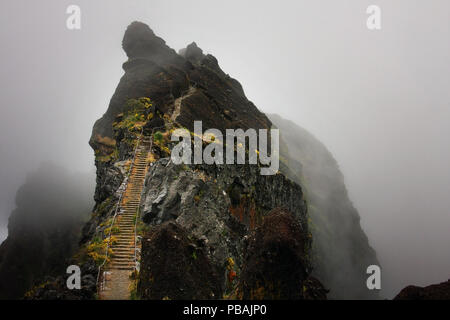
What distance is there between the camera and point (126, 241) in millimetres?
17219

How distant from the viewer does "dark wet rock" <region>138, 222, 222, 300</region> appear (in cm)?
892

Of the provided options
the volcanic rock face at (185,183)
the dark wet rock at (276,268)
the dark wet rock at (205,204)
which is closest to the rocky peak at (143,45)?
the volcanic rock face at (185,183)

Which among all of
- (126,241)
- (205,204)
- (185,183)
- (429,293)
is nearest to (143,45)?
(185,183)

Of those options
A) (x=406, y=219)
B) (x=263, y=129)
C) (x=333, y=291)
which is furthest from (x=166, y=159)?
(x=406, y=219)

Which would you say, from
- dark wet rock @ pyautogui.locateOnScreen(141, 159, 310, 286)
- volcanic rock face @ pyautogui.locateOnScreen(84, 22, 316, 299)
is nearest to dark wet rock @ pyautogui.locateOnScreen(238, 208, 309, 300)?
volcanic rock face @ pyautogui.locateOnScreen(84, 22, 316, 299)

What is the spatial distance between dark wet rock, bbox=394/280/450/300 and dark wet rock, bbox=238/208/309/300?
220 cm

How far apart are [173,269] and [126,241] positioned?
9.05 m

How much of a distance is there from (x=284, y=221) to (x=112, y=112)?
2947 centimetres

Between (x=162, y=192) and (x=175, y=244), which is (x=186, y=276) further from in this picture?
(x=162, y=192)

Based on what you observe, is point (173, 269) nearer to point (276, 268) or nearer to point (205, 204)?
point (276, 268)

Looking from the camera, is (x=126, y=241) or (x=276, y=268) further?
(x=126, y=241)

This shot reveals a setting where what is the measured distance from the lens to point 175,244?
9.48 m

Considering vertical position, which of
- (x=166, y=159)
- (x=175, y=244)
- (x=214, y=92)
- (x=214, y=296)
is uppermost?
(x=214, y=92)

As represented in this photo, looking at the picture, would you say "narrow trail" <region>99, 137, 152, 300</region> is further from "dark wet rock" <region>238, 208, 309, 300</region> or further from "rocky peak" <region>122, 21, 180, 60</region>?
"rocky peak" <region>122, 21, 180, 60</region>
